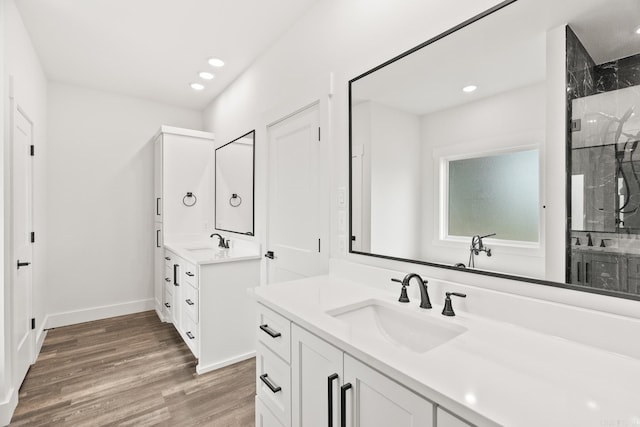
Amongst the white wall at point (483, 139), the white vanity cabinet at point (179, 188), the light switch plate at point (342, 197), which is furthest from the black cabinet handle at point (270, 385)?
the white vanity cabinet at point (179, 188)

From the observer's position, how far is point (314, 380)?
1103 millimetres

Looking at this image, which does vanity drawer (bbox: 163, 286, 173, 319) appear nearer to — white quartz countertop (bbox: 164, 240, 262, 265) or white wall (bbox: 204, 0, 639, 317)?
white quartz countertop (bbox: 164, 240, 262, 265)

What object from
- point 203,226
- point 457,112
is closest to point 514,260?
point 457,112

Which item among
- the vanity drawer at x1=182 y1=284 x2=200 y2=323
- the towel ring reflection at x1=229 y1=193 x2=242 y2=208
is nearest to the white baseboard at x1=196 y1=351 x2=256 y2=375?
the vanity drawer at x1=182 y1=284 x2=200 y2=323

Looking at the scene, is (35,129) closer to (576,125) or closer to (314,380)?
(314,380)

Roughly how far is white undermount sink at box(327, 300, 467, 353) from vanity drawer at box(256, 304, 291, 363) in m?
0.20

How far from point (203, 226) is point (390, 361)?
3.41 metres

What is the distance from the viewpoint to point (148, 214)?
4000 mm

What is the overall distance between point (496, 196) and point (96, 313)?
433 centimetres

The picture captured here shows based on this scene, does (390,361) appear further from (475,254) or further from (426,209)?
(426,209)

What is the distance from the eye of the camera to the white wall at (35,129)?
6.09 feet

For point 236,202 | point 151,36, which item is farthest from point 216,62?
point 236,202

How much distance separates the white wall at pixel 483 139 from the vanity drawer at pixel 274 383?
81 cm

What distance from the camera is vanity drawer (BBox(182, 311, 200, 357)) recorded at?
249cm
